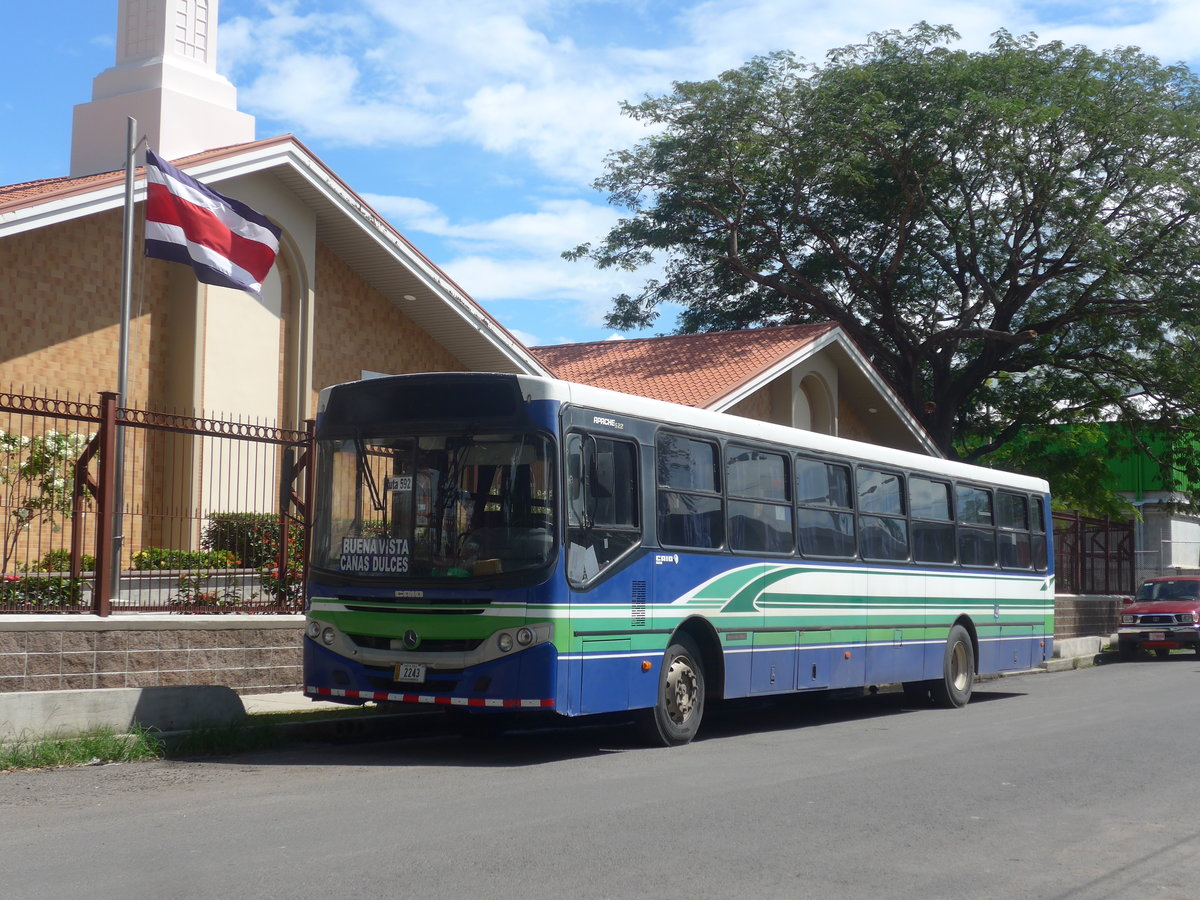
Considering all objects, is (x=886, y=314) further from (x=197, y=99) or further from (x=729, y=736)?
(x=729, y=736)

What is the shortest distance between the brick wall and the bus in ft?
6.49

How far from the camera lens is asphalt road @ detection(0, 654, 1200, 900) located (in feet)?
20.1

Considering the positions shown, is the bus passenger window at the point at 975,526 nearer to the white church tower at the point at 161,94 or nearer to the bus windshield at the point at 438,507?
the bus windshield at the point at 438,507

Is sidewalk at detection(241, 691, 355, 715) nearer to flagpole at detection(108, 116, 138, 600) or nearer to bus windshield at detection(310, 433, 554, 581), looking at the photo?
flagpole at detection(108, 116, 138, 600)

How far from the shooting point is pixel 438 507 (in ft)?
34.6

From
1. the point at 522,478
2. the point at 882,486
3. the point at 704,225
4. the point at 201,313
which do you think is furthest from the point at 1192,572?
the point at 522,478

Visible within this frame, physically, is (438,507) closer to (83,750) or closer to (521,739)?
(521,739)

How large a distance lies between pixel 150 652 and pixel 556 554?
434 cm

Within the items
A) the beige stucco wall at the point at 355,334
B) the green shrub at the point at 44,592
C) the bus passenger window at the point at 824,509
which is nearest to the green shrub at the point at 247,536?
the green shrub at the point at 44,592

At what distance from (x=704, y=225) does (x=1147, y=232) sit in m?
11.9

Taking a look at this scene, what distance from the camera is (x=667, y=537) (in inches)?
453

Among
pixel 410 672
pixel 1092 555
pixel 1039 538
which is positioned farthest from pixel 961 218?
pixel 410 672

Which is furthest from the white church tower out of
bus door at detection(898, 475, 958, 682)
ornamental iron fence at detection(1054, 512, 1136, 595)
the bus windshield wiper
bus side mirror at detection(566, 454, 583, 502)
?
ornamental iron fence at detection(1054, 512, 1136, 595)

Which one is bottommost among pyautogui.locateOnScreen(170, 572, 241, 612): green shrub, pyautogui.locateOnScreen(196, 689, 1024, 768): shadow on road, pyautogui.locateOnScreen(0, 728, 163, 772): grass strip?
pyautogui.locateOnScreen(196, 689, 1024, 768): shadow on road
